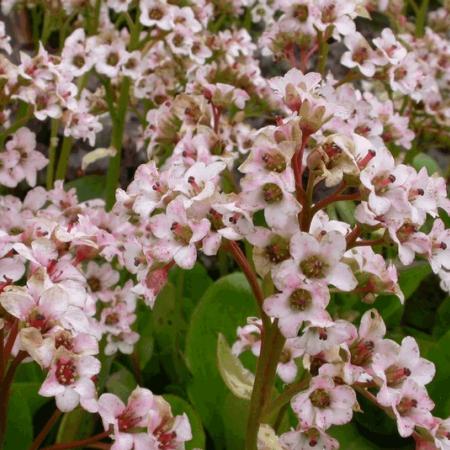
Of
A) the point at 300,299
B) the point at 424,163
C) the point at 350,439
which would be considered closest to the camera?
the point at 300,299

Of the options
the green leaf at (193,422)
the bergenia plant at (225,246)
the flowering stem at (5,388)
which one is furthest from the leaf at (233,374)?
the flowering stem at (5,388)

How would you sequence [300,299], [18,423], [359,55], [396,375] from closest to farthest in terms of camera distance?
[300,299] → [396,375] → [18,423] → [359,55]

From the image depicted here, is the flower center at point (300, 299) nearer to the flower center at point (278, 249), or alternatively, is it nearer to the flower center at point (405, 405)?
the flower center at point (278, 249)

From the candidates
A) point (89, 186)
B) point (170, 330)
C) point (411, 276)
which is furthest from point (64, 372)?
point (89, 186)

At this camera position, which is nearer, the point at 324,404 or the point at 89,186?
the point at 324,404

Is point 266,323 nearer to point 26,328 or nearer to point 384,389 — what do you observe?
point 384,389

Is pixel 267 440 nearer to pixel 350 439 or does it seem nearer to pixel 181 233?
pixel 181 233

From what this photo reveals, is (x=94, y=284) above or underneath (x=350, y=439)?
above
